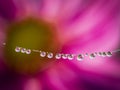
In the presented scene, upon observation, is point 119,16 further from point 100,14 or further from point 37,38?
point 37,38

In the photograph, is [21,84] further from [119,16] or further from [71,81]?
[119,16]

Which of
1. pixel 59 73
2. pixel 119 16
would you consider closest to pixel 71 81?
pixel 59 73

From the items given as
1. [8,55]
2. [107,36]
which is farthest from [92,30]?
[8,55]

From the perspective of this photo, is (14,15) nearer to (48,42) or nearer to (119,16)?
(48,42)
